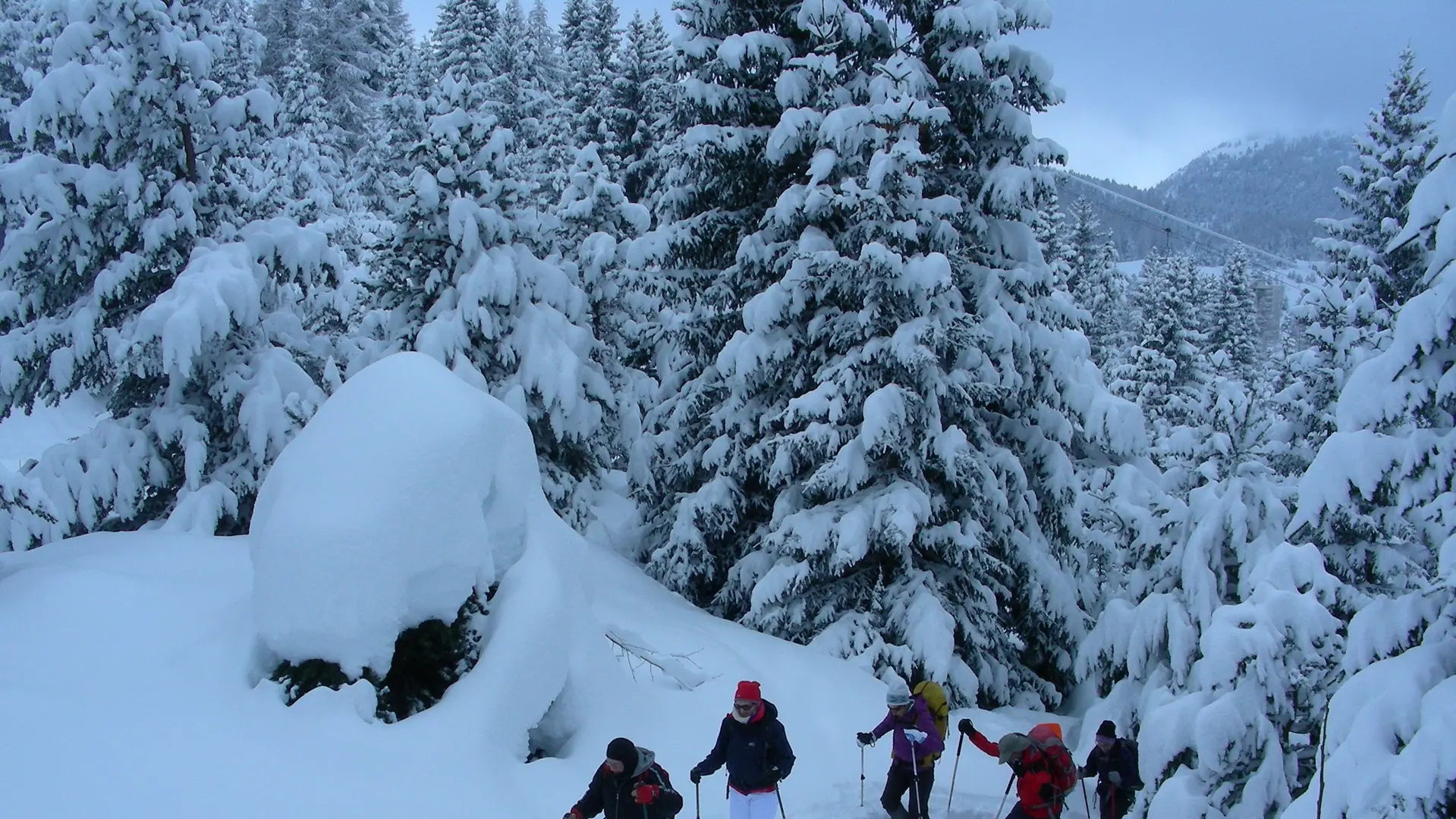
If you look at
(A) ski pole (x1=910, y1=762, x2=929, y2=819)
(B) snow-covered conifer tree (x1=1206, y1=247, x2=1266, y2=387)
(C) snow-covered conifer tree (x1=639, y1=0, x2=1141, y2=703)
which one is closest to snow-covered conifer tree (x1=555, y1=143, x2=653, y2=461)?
(C) snow-covered conifer tree (x1=639, y1=0, x2=1141, y2=703)

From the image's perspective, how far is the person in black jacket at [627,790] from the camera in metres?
6.11

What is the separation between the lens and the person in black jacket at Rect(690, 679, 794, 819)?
23.3 feet

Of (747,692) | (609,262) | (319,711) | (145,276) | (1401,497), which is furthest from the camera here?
(609,262)

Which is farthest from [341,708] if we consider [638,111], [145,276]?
[638,111]

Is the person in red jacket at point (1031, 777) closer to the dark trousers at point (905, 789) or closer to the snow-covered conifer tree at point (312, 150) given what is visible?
the dark trousers at point (905, 789)

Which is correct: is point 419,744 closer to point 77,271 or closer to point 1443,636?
point 1443,636

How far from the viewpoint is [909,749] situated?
836 centimetres

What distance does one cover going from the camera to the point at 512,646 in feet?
27.5

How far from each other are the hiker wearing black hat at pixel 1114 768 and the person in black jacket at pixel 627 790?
4.72m

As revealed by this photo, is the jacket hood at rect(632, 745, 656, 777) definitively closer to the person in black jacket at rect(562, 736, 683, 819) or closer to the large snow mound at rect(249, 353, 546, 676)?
the person in black jacket at rect(562, 736, 683, 819)

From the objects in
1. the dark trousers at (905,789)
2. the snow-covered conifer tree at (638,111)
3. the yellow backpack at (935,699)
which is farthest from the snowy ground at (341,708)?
the snow-covered conifer tree at (638,111)

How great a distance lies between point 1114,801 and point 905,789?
2.10 metres

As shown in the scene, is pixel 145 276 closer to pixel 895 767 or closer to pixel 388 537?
pixel 388 537

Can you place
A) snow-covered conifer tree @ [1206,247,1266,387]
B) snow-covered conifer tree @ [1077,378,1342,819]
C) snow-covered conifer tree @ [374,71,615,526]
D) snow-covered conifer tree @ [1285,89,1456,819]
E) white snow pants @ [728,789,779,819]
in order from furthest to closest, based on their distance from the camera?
1. snow-covered conifer tree @ [1206,247,1266,387]
2. snow-covered conifer tree @ [374,71,615,526]
3. white snow pants @ [728,789,779,819]
4. snow-covered conifer tree @ [1077,378,1342,819]
5. snow-covered conifer tree @ [1285,89,1456,819]
